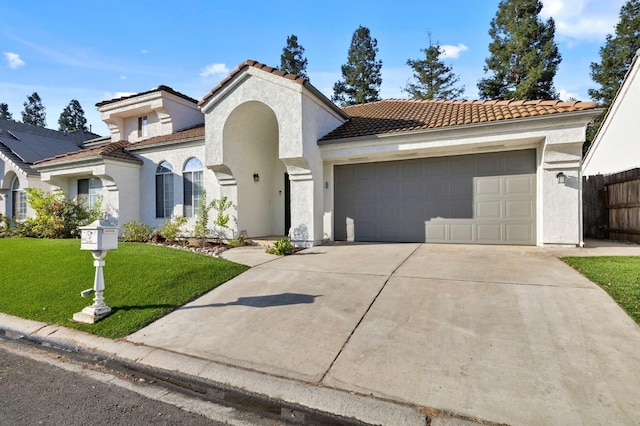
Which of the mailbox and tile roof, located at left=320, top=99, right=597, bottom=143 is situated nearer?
the mailbox

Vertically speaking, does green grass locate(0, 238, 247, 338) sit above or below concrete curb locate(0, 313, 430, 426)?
above

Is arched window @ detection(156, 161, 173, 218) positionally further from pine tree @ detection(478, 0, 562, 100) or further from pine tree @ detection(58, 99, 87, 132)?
pine tree @ detection(58, 99, 87, 132)

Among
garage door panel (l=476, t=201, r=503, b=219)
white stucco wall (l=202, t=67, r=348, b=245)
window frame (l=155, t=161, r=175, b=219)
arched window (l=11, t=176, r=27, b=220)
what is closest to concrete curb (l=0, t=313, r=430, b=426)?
white stucco wall (l=202, t=67, r=348, b=245)

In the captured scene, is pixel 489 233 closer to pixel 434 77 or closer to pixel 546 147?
pixel 546 147

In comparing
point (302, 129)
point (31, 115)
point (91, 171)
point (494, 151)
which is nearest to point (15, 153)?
point (91, 171)

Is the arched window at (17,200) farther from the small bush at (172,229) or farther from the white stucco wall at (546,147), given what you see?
the white stucco wall at (546,147)

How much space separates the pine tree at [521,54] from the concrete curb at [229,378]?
2944cm

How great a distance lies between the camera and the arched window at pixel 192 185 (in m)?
13.1

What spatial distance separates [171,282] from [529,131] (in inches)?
376

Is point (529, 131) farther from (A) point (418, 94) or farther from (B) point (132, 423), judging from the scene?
(A) point (418, 94)

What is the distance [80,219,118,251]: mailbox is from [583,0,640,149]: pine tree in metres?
32.6

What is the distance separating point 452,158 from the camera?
33.8 feet

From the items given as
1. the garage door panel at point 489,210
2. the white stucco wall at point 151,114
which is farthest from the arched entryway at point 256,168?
the garage door panel at point 489,210

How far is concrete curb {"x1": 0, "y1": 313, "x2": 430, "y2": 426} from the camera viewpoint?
276cm
